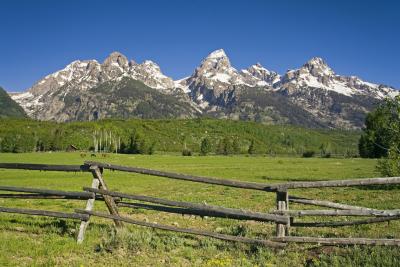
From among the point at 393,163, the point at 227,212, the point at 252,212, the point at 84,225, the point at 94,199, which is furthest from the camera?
the point at 393,163

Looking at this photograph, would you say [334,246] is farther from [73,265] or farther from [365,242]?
[73,265]

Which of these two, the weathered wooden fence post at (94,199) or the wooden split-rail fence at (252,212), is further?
the weathered wooden fence post at (94,199)

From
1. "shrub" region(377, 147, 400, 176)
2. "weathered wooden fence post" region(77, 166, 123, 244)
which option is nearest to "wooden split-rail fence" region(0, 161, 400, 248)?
"weathered wooden fence post" region(77, 166, 123, 244)

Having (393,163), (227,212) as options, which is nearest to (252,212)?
(227,212)

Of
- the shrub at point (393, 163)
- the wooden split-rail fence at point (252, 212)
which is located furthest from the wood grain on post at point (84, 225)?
the shrub at point (393, 163)

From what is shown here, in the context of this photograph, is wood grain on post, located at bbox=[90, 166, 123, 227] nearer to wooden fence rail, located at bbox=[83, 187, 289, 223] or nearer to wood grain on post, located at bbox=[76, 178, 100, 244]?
wood grain on post, located at bbox=[76, 178, 100, 244]

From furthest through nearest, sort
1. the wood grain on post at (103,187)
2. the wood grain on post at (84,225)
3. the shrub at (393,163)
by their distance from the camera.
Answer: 1. the shrub at (393,163)
2. the wood grain on post at (103,187)
3. the wood grain on post at (84,225)

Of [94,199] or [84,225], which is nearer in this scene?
[84,225]

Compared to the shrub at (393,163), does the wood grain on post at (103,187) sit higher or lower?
lower

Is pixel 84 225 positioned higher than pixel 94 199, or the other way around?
pixel 94 199

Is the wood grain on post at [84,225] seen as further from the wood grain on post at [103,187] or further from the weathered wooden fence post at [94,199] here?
the wood grain on post at [103,187]

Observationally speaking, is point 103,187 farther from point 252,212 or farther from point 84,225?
point 252,212

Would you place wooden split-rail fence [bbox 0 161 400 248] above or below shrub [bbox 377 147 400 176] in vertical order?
below

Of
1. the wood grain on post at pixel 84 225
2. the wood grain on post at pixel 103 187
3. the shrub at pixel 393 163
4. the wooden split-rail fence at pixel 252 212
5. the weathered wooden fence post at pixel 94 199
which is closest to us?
the wooden split-rail fence at pixel 252 212
